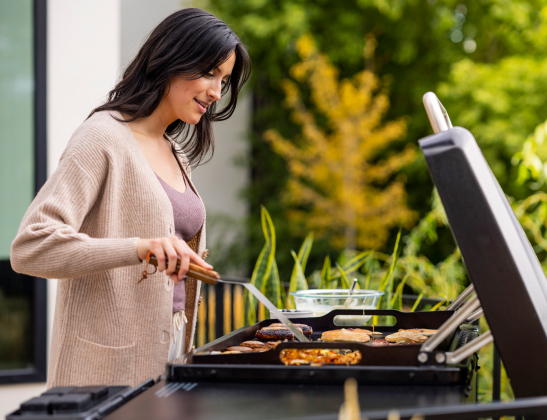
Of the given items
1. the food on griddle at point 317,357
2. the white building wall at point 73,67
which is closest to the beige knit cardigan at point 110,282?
the food on griddle at point 317,357

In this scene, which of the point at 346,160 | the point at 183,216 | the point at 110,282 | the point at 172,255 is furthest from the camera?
the point at 346,160

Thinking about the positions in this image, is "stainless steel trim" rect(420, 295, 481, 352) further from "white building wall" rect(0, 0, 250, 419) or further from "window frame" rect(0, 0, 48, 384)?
"window frame" rect(0, 0, 48, 384)

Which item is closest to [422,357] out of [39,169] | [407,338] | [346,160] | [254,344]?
[407,338]

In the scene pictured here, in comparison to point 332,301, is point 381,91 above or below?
above

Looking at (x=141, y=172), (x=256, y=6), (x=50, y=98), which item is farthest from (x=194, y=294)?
(x=256, y=6)

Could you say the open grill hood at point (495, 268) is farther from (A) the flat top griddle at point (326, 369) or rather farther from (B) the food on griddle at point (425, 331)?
(B) the food on griddle at point (425, 331)

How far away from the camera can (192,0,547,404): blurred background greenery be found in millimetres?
7664

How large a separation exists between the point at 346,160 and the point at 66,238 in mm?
7457

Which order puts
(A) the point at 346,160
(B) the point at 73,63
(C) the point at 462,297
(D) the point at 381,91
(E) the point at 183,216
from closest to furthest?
(C) the point at 462,297, (E) the point at 183,216, (B) the point at 73,63, (A) the point at 346,160, (D) the point at 381,91

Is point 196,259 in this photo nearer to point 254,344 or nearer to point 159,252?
point 159,252

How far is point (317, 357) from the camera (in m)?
1.17

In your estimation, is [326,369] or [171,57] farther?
[171,57]

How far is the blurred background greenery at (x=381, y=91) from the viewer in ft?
25.1

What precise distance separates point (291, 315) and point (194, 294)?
35 cm
